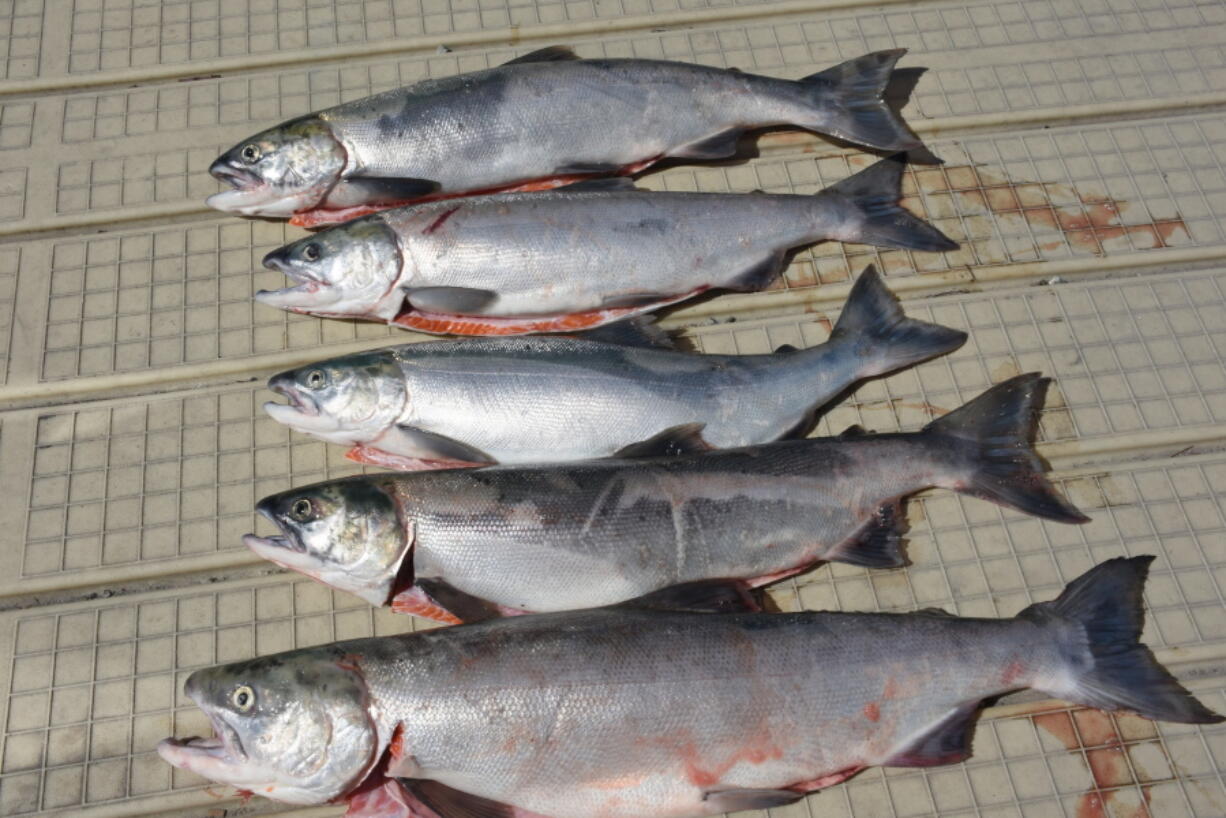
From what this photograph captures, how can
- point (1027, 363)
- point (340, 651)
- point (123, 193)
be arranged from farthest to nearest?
1. point (123, 193)
2. point (1027, 363)
3. point (340, 651)

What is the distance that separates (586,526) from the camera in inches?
126

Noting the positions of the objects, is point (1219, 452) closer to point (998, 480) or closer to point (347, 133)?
point (998, 480)

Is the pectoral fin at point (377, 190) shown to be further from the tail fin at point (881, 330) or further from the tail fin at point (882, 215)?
the tail fin at point (881, 330)

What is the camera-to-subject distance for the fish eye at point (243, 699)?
2822 mm

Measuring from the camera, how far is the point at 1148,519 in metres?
3.71

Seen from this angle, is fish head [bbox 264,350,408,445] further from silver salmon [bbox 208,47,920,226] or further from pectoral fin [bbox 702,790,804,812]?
pectoral fin [bbox 702,790,804,812]

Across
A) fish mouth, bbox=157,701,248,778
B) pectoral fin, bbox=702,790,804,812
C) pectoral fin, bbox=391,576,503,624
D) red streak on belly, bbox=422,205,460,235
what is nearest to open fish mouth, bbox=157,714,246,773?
fish mouth, bbox=157,701,248,778

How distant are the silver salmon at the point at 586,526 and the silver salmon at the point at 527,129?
148 centimetres

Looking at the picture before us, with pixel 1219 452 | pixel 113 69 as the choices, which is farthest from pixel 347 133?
pixel 1219 452

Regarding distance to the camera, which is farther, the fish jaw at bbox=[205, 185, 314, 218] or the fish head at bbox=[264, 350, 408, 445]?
the fish jaw at bbox=[205, 185, 314, 218]

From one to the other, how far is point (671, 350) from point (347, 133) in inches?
69.5

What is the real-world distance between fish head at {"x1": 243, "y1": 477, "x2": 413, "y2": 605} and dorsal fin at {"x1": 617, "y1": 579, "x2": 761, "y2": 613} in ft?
2.76

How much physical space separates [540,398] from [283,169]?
1.64 meters

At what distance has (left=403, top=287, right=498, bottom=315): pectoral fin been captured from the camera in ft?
12.3
